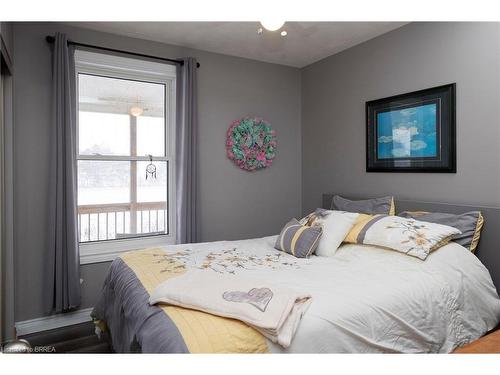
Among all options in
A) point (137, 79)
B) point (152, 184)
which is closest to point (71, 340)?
point (152, 184)

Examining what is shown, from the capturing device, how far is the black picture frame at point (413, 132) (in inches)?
106

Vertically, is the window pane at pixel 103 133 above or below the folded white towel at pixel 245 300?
above

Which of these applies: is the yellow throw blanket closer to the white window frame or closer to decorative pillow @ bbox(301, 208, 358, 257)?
decorative pillow @ bbox(301, 208, 358, 257)

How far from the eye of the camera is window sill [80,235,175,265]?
3184mm

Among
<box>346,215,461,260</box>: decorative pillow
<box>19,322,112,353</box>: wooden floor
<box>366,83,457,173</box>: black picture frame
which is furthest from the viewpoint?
<box>366,83,457,173</box>: black picture frame

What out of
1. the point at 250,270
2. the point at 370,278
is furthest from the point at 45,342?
the point at 370,278

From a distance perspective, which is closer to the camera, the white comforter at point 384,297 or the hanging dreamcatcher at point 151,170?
the white comforter at point 384,297

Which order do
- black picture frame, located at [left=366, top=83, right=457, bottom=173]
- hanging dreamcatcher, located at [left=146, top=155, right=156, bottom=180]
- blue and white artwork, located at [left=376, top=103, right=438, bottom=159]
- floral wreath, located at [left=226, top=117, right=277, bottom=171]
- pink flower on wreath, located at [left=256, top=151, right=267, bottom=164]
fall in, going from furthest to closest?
pink flower on wreath, located at [left=256, top=151, right=267, bottom=164]
floral wreath, located at [left=226, top=117, right=277, bottom=171]
hanging dreamcatcher, located at [left=146, top=155, right=156, bottom=180]
blue and white artwork, located at [left=376, top=103, right=438, bottom=159]
black picture frame, located at [left=366, top=83, right=457, bottom=173]

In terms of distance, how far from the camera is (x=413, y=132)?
9.66 feet

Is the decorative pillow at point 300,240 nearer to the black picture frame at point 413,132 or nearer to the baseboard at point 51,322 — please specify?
the black picture frame at point 413,132

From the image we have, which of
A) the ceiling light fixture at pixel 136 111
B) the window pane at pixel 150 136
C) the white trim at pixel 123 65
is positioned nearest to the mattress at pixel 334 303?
the window pane at pixel 150 136

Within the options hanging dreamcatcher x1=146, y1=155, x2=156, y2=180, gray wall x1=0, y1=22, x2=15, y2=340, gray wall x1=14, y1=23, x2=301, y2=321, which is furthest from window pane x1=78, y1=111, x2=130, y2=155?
gray wall x1=0, y1=22, x2=15, y2=340

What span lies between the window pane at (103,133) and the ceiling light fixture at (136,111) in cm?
7

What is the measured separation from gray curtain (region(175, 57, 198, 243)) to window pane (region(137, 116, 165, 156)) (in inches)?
8.4
